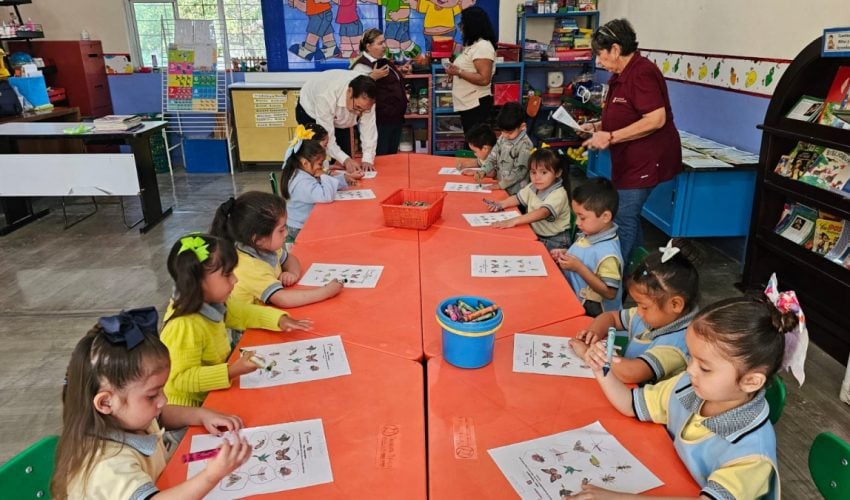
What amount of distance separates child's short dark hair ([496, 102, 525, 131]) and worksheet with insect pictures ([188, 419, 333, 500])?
258cm

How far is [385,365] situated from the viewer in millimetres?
1521

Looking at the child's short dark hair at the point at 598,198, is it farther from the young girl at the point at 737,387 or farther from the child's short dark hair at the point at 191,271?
the child's short dark hair at the point at 191,271

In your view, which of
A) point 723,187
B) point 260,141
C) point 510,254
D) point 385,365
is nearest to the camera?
point 385,365

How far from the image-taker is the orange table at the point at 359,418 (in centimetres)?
112

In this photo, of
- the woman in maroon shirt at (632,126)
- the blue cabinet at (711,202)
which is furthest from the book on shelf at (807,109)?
the woman in maroon shirt at (632,126)

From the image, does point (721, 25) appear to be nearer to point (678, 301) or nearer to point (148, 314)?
point (678, 301)

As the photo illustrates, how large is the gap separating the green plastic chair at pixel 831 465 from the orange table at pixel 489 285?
740mm

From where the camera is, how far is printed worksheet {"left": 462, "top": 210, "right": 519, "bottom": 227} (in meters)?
2.74

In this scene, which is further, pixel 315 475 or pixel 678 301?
pixel 678 301

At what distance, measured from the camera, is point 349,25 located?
665 cm

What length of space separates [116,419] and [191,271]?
0.48 metres

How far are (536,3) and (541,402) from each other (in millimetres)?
5695

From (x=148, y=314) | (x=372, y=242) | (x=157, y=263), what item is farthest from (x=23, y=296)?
(x=148, y=314)

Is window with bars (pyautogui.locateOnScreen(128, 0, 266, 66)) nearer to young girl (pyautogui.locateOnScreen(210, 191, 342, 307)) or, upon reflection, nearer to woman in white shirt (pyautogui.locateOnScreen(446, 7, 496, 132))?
woman in white shirt (pyautogui.locateOnScreen(446, 7, 496, 132))
